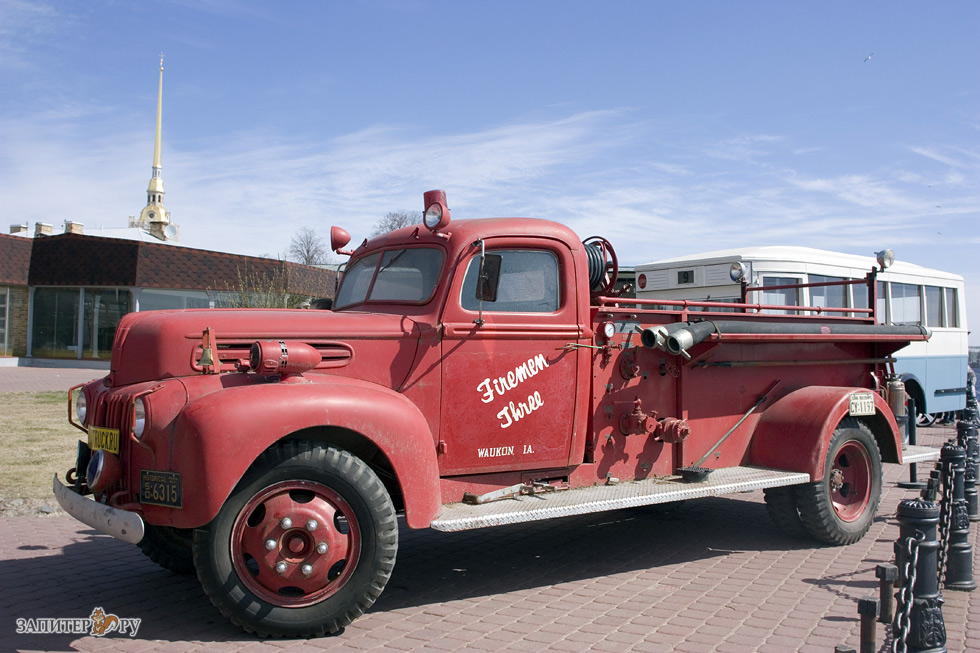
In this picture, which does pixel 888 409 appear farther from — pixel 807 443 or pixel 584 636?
pixel 584 636

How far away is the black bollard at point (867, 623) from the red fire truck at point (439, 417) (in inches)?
71.3

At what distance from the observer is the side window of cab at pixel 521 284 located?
201 inches

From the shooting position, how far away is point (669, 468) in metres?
6.01

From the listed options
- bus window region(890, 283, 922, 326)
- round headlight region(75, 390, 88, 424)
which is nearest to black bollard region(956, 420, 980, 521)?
bus window region(890, 283, 922, 326)

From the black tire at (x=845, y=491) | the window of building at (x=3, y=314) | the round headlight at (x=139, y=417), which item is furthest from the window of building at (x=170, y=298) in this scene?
the round headlight at (x=139, y=417)

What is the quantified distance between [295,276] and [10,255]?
10.8 meters

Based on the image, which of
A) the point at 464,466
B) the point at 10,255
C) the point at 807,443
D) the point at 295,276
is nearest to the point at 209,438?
the point at 464,466

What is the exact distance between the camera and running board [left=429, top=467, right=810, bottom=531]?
4574mm

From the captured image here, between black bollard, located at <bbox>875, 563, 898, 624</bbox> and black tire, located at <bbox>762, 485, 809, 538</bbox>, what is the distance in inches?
83.9

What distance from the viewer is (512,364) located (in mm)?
5188

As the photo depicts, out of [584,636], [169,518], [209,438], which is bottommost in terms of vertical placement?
[584,636]

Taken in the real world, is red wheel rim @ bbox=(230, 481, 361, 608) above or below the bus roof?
below

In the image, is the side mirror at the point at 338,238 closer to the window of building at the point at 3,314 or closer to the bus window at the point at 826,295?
the bus window at the point at 826,295

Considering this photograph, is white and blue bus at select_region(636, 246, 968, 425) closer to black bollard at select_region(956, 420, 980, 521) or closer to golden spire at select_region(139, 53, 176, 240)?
black bollard at select_region(956, 420, 980, 521)
